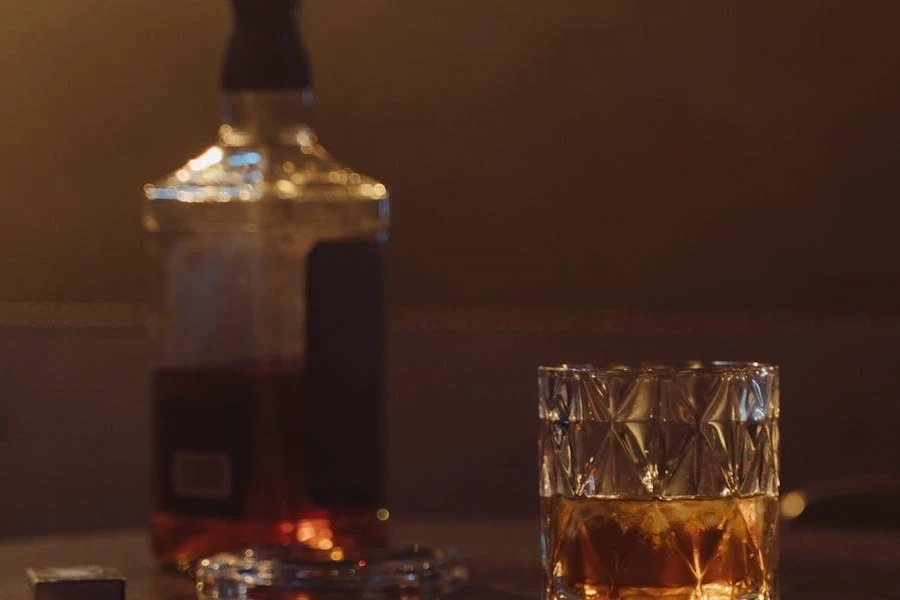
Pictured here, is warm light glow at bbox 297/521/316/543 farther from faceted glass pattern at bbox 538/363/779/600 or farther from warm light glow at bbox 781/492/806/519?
warm light glow at bbox 781/492/806/519

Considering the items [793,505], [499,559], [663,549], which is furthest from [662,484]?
[793,505]

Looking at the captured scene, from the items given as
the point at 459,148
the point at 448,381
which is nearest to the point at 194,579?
the point at 448,381

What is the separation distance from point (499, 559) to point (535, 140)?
1.10 metres

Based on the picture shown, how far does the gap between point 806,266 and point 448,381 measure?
0.46m

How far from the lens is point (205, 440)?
0.88 metres

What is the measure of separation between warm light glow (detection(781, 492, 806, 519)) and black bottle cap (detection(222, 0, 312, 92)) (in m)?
0.78

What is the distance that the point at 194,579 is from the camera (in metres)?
0.85

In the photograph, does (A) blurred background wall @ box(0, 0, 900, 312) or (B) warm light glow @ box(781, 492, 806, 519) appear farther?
(A) blurred background wall @ box(0, 0, 900, 312)

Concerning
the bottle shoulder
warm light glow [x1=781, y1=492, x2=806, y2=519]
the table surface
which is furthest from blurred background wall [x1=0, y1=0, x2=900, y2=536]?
the bottle shoulder

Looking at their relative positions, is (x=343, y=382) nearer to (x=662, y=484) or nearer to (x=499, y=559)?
(x=499, y=559)

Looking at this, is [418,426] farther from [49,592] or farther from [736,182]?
[49,592]

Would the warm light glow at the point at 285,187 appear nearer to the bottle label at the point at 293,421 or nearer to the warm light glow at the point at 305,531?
the bottle label at the point at 293,421

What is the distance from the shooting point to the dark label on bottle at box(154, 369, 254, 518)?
88 cm

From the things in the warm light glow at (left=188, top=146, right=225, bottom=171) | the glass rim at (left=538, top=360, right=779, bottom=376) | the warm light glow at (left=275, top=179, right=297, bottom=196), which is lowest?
the glass rim at (left=538, top=360, right=779, bottom=376)
